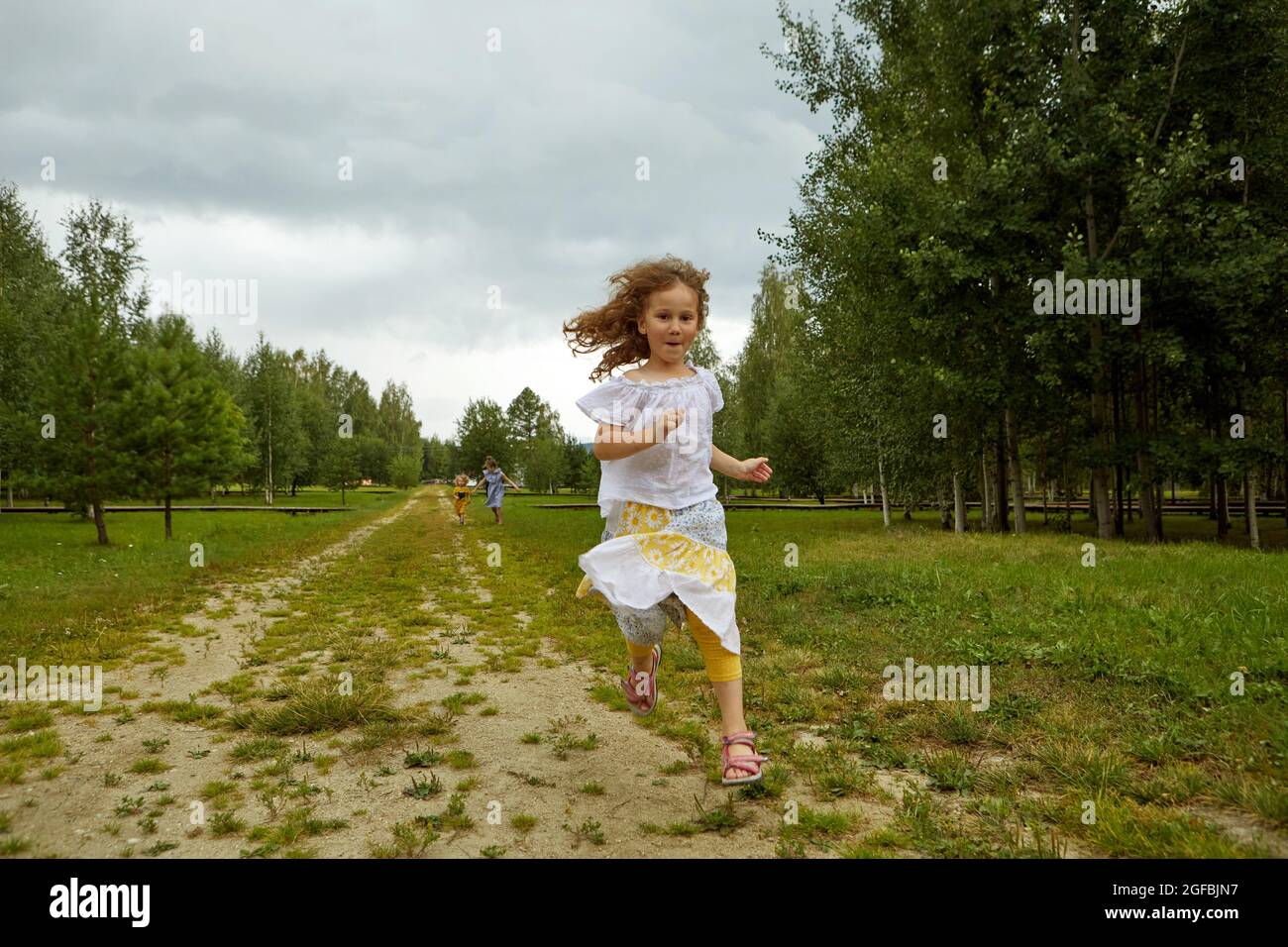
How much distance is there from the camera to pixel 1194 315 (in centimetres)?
1529

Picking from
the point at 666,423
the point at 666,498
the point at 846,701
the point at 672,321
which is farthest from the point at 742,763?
the point at 672,321

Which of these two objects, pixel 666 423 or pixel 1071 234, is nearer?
pixel 666 423

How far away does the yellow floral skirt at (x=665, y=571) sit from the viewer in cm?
354

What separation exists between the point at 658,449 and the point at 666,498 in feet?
0.88

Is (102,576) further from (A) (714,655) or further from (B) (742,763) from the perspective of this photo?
(B) (742,763)

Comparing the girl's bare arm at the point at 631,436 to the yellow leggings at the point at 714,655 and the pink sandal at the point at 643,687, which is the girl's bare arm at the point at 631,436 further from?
the pink sandal at the point at 643,687

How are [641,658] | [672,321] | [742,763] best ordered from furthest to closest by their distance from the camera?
[641,658]
[672,321]
[742,763]

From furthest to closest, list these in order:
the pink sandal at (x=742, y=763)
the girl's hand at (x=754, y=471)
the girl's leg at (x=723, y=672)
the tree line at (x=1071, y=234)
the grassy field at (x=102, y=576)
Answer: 1. the tree line at (x=1071, y=234)
2. the grassy field at (x=102, y=576)
3. the girl's hand at (x=754, y=471)
4. the girl's leg at (x=723, y=672)
5. the pink sandal at (x=742, y=763)

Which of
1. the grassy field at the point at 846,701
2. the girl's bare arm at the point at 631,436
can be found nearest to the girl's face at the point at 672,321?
the girl's bare arm at the point at 631,436

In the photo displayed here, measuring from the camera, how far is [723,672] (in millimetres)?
3570

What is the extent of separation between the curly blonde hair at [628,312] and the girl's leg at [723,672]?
1.62 m

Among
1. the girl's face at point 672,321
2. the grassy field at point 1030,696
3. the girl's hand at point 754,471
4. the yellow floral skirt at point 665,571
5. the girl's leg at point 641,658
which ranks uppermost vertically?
the girl's face at point 672,321

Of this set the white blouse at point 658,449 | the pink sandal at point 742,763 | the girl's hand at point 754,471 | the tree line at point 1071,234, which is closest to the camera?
the pink sandal at point 742,763
